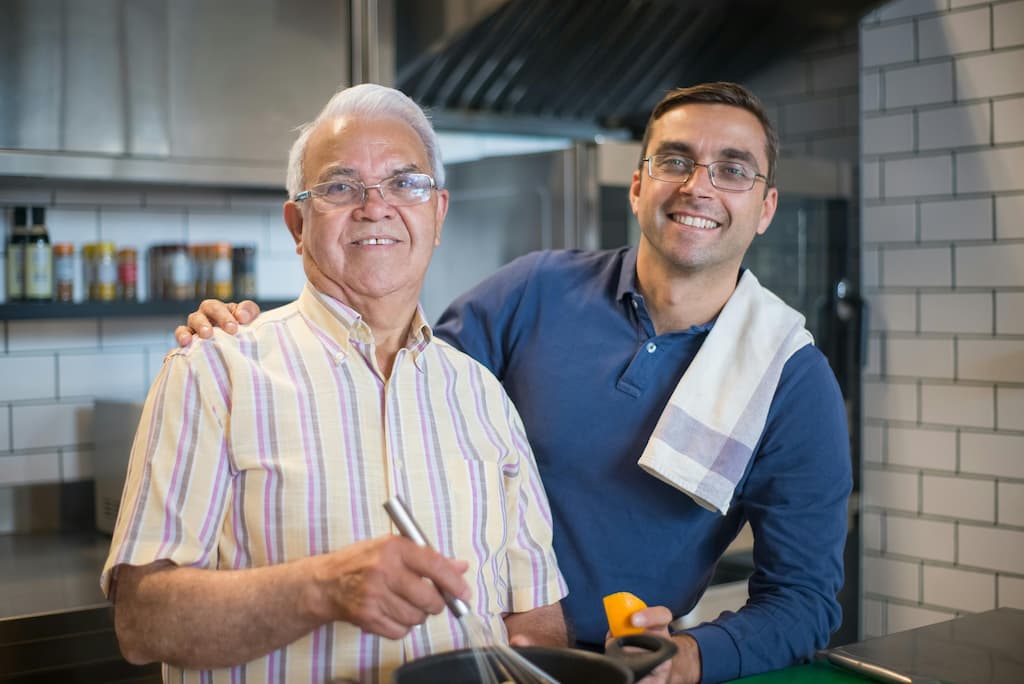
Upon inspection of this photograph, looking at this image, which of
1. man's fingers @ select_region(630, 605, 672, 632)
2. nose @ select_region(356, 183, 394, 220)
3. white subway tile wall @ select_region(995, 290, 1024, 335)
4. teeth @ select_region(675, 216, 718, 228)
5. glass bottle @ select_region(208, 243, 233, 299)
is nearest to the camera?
man's fingers @ select_region(630, 605, 672, 632)

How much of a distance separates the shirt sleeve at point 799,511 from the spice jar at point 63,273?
5.41 ft

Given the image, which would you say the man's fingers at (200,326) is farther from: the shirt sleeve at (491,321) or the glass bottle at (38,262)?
the glass bottle at (38,262)

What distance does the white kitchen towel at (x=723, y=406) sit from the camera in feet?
5.77

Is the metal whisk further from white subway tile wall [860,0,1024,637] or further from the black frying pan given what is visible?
white subway tile wall [860,0,1024,637]

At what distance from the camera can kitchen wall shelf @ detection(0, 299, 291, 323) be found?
8.10ft

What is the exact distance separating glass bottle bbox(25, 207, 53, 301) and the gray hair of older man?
1.23 meters

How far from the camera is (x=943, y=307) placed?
3074 millimetres

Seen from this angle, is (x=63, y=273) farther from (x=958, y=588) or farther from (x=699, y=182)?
(x=958, y=588)

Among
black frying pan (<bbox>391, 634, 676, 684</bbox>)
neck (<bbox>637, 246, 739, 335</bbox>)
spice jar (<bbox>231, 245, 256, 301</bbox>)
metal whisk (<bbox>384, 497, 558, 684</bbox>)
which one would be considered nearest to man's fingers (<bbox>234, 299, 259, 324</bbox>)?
metal whisk (<bbox>384, 497, 558, 684</bbox>)

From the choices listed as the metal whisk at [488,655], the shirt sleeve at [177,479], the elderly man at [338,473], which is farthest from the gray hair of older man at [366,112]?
the metal whisk at [488,655]

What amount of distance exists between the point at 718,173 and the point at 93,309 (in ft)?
4.82

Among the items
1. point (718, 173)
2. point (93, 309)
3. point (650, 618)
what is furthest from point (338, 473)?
point (93, 309)

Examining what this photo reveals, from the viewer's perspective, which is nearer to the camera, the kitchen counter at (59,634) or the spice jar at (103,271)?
the kitchen counter at (59,634)

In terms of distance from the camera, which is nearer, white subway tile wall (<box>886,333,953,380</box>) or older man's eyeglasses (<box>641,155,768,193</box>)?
older man's eyeglasses (<box>641,155,768,193</box>)
